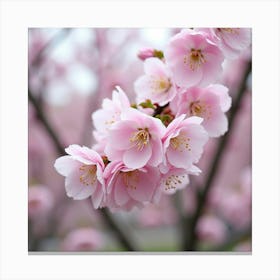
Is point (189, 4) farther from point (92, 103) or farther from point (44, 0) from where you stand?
point (92, 103)

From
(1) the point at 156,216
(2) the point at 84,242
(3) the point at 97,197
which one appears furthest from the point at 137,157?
(1) the point at 156,216

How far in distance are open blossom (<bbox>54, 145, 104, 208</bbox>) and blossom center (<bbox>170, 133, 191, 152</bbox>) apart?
6.5 inches

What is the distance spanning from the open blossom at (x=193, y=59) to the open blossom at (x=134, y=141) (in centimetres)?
16

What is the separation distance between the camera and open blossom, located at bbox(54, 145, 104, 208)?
988mm

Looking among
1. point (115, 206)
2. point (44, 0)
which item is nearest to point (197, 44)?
point (115, 206)

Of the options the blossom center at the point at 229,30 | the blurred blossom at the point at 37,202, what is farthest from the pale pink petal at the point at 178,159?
the blurred blossom at the point at 37,202

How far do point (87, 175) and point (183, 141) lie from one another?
23 cm

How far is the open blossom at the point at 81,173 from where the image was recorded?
3.24ft

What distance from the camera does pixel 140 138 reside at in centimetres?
100

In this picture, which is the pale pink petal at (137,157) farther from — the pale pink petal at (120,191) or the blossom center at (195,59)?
the blossom center at (195,59)

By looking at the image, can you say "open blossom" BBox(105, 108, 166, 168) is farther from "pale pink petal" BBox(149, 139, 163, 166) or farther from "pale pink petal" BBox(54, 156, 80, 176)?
"pale pink petal" BBox(54, 156, 80, 176)

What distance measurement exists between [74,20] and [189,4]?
0.42 m
